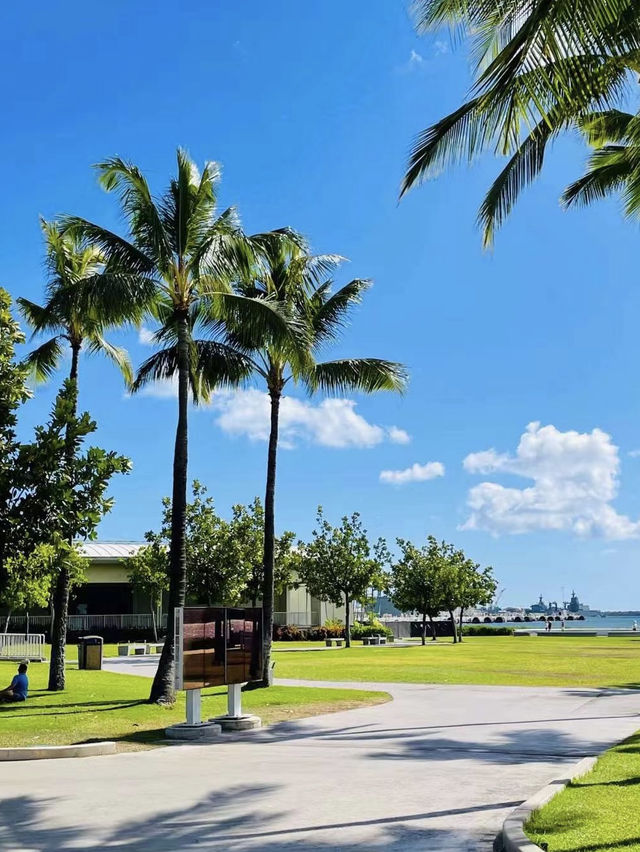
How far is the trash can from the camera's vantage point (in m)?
28.6

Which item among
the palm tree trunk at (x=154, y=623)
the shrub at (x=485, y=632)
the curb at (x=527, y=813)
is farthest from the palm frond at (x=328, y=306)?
the shrub at (x=485, y=632)

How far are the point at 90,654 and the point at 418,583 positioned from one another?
29952 mm

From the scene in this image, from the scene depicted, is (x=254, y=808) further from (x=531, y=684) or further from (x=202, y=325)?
(x=531, y=684)

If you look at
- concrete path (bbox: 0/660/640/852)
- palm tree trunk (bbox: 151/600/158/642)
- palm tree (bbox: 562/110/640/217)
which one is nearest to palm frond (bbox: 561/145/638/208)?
palm tree (bbox: 562/110/640/217)

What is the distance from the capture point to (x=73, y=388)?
52.7 ft

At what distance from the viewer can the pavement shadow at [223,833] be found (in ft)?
25.2

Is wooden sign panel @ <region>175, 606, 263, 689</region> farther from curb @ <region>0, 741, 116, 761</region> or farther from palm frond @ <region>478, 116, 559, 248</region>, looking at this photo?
palm frond @ <region>478, 116, 559, 248</region>

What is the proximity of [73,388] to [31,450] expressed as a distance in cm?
137

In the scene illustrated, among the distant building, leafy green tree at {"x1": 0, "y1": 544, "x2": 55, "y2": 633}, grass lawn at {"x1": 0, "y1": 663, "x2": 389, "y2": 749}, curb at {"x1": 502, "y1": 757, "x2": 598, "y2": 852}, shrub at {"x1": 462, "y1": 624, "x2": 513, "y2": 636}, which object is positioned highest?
the distant building

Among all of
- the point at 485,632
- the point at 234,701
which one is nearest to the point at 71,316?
the point at 234,701

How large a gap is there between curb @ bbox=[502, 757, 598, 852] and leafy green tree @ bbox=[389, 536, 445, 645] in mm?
44512

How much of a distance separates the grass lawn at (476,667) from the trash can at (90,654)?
5.70m

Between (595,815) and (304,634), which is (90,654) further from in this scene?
(304,634)

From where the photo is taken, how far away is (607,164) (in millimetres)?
16297
